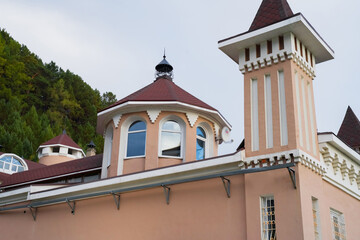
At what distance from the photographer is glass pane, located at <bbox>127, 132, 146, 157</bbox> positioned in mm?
17203

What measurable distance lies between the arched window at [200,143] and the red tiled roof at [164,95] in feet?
3.29

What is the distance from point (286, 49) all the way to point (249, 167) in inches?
125

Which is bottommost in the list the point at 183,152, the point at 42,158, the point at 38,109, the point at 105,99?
the point at 183,152

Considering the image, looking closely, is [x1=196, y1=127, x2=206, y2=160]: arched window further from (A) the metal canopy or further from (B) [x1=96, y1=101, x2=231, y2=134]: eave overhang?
(A) the metal canopy

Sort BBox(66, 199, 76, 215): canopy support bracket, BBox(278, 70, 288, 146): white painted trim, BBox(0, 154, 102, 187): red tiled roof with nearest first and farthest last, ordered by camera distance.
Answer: BBox(278, 70, 288, 146): white painted trim < BBox(66, 199, 76, 215): canopy support bracket < BBox(0, 154, 102, 187): red tiled roof

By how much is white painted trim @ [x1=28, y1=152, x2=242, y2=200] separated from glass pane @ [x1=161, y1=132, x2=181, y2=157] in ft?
10.3

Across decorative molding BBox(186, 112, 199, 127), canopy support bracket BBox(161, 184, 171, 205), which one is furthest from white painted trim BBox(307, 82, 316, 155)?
decorative molding BBox(186, 112, 199, 127)

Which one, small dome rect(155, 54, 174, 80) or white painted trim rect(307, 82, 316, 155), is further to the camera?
small dome rect(155, 54, 174, 80)

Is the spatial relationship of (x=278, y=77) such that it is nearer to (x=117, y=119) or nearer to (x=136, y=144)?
(x=136, y=144)

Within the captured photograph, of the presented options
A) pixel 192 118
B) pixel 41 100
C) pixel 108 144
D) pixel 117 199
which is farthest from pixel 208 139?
pixel 41 100

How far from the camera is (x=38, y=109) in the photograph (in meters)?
69.4

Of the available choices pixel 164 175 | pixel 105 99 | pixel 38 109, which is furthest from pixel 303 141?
pixel 105 99

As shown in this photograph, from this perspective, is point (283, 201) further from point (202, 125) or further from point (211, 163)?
point (202, 125)

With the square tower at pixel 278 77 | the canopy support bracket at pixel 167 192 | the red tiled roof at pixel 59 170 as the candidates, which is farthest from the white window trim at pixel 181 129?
the square tower at pixel 278 77
